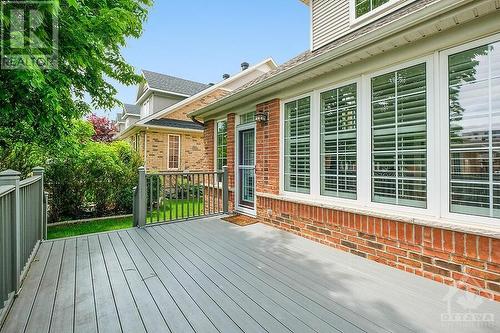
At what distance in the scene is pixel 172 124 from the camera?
12211 mm

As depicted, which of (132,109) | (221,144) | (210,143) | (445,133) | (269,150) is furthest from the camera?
(132,109)

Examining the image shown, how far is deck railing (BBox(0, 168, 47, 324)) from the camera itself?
2.07m

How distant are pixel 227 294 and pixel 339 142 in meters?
2.53

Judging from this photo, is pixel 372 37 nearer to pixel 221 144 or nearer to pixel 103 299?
pixel 103 299

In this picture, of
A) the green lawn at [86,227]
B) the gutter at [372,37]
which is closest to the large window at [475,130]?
the gutter at [372,37]

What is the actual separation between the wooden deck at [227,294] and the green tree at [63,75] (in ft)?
6.56

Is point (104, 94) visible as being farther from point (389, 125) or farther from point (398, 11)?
point (398, 11)

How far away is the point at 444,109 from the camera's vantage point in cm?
259

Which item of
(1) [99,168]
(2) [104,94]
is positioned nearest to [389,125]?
(2) [104,94]

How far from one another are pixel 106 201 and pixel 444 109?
8132 millimetres

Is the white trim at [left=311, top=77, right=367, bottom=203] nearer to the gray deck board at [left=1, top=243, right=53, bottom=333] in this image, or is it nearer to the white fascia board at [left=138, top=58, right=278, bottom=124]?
the gray deck board at [left=1, top=243, right=53, bottom=333]

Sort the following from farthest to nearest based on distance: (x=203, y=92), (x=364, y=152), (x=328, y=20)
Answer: (x=203, y=92) → (x=328, y=20) → (x=364, y=152)

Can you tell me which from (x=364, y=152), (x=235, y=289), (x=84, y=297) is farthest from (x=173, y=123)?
(x=235, y=289)

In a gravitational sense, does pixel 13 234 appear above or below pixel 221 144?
below
